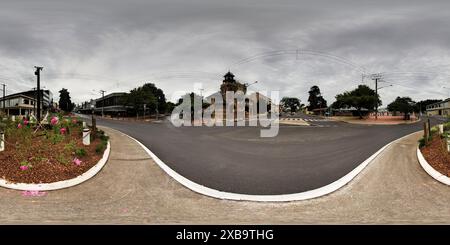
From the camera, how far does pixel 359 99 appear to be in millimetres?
43875

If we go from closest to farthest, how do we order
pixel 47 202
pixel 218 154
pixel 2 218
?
1. pixel 2 218
2. pixel 47 202
3. pixel 218 154

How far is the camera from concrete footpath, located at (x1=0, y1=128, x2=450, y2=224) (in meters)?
4.18

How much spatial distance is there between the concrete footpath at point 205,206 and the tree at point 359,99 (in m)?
43.2

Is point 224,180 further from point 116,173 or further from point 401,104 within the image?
point 401,104

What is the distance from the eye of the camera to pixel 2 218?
4.14m

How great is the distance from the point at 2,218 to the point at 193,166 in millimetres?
4663

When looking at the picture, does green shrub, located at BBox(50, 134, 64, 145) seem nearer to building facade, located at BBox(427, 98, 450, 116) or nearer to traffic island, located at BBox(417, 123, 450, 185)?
traffic island, located at BBox(417, 123, 450, 185)

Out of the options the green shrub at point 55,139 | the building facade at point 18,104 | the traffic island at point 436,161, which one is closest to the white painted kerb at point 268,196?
the traffic island at point 436,161

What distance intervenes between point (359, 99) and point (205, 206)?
4725cm

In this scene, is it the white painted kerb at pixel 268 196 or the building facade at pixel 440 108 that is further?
the building facade at pixel 440 108

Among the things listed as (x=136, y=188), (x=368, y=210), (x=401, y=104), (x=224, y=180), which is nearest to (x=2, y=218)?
(x=136, y=188)

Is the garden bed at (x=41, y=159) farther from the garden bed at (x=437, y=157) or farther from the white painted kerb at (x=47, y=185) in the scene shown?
the garden bed at (x=437, y=157)

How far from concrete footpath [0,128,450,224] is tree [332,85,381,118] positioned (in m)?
43.2

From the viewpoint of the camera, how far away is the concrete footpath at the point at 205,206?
4180 mm
